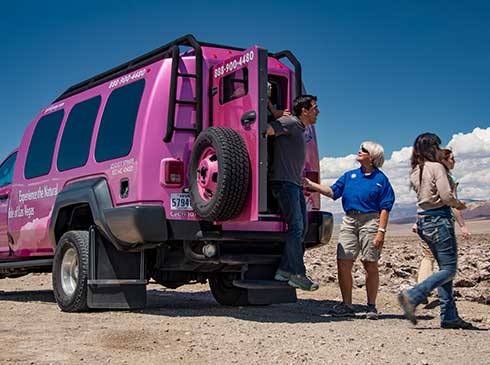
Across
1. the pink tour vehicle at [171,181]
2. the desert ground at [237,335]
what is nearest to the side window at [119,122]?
the pink tour vehicle at [171,181]

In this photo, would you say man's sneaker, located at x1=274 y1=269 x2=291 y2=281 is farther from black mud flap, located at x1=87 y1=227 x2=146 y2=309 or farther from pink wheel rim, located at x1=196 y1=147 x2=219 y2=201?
black mud flap, located at x1=87 y1=227 x2=146 y2=309

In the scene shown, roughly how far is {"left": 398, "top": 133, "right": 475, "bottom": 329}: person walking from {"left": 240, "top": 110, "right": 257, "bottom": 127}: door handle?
1621 mm

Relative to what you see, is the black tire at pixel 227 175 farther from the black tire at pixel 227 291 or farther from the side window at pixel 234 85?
the black tire at pixel 227 291

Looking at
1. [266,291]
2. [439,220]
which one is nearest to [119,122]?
[266,291]

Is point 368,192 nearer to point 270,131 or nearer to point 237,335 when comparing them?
point 270,131

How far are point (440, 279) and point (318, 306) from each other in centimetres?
266

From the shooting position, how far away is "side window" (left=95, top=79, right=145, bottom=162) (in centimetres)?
779

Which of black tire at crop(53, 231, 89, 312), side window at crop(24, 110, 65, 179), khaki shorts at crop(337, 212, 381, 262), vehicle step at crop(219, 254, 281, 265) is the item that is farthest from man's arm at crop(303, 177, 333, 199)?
side window at crop(24, 110, 65, 179)

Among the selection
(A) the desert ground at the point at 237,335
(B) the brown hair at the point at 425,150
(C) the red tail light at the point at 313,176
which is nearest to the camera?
(A) the desert ground at the point at 237,335

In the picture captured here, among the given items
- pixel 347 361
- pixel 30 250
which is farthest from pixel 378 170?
pixel 30 250

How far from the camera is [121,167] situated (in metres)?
7.74

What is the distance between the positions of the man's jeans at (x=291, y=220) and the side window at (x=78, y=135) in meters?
2.35

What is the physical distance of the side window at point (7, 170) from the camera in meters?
10.5

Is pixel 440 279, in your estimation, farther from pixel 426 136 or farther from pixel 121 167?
pixel 121 167
